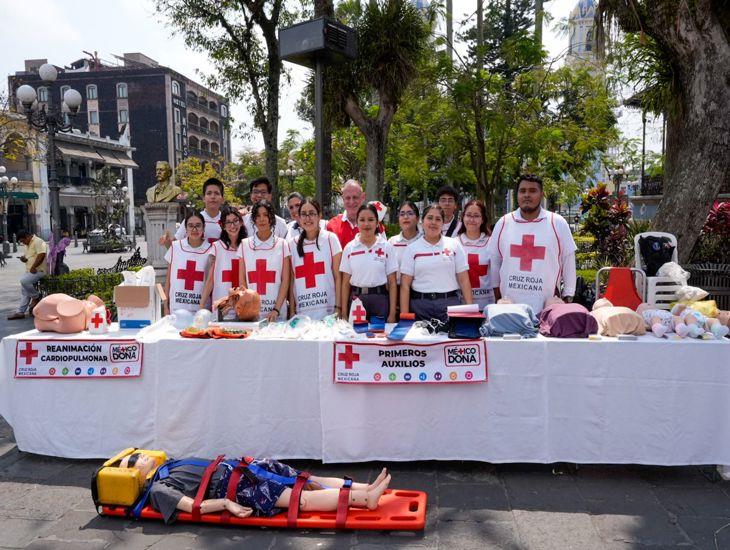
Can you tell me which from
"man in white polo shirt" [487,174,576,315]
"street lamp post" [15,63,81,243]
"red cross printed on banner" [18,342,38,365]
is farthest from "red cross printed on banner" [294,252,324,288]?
"street lamp post" [15,63,81,243]

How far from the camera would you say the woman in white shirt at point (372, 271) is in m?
4.03

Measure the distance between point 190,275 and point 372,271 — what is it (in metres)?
→ 1.45

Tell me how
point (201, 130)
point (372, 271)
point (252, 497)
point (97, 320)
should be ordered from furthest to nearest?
point (201, 130)
point (372, 271)
point (97, 320)
point (252, 497)

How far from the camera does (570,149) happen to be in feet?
49.6

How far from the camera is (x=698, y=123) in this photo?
6027mm

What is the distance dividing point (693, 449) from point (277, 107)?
9.24 m

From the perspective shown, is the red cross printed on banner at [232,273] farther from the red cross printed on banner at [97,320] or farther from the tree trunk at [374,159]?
the tree trunk at [374,159]

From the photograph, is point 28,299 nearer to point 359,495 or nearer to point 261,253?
point 261,253

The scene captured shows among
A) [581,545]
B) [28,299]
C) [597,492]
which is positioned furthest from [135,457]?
[28,299]

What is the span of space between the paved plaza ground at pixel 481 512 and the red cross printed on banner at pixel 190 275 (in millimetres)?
1422

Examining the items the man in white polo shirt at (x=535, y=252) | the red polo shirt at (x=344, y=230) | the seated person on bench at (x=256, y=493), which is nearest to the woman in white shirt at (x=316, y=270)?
the red polo shirt at (x=344, y=230)

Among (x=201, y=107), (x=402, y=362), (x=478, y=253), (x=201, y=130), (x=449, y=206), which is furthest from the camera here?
(x=201, y=107)

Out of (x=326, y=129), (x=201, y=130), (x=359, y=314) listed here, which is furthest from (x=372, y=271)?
(x=201, y=130)

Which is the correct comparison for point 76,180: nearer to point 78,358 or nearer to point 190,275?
point 190,275
